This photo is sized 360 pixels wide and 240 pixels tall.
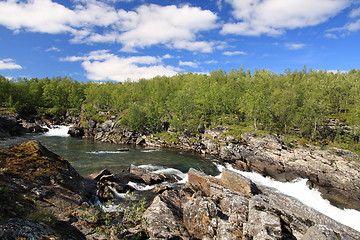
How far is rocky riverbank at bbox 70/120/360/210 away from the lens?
111 ft

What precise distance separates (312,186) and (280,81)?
271ft

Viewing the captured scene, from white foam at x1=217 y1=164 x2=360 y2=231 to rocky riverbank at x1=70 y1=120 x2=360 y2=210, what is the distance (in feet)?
4.58

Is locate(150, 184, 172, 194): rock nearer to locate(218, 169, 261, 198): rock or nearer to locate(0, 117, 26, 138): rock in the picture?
locate(218, 169, 261, 198): rock

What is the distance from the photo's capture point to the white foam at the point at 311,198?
86.0 ft

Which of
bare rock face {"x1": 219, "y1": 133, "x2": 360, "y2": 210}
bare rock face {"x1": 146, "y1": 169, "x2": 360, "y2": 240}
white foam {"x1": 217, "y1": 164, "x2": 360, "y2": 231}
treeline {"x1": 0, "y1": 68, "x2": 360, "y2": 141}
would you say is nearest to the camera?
bare rock face {"x1": 146, "y1": 169, "x2": 360, "y2": 240}

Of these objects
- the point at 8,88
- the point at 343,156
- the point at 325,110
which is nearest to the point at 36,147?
the point at 343,156

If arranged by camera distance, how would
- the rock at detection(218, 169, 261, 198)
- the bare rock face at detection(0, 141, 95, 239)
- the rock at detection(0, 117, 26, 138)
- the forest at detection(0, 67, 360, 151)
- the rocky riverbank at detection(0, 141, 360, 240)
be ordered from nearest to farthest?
1. the bare rock face at detection(0, 141, 95, 239)
2. the rocky riverbank at detection(0, 141, 360, 240)
3. the rock at detection(218, 169, 261, 198)
4. the forest at detection(0, 67, 360, 151)
5. the rock at detection(0, 117, 26, 138)

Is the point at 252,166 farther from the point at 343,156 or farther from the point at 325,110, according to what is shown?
the point at 325,110

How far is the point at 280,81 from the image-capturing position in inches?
4129

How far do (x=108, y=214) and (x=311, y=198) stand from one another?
107ft

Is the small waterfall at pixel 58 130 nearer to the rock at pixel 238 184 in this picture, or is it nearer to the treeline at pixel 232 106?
the treeline at pixel 232 106

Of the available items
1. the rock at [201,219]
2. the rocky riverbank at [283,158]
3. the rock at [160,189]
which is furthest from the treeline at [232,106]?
the rock at [201,219]

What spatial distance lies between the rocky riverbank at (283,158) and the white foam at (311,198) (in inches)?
55.0

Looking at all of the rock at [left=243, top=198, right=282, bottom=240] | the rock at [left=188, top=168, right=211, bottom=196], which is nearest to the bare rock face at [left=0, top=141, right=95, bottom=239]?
the rock at [left=243, top=198, right=282, bottom=240]
